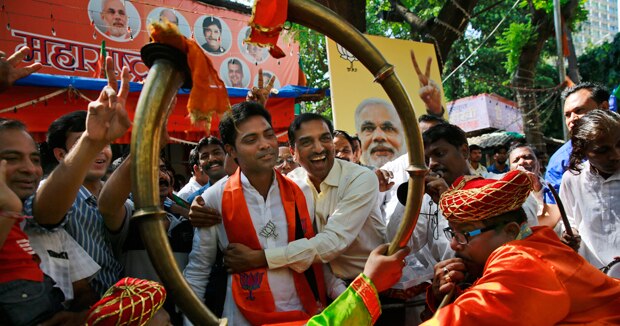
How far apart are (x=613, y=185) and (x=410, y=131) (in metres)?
1.99

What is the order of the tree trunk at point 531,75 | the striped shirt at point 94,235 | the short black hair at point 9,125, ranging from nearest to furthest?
the short black hair at point 9,125 → the striped shirt at point 94,235 → the tree trunk at point 531,75

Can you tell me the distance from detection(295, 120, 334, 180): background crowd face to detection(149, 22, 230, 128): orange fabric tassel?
153 centimetres

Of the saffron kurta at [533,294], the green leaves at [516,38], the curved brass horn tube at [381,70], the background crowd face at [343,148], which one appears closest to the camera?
the saffron kurta at [533,294]

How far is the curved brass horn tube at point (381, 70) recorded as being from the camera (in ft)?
6.72

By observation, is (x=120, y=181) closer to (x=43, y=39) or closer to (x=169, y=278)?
(x=169, y=278)

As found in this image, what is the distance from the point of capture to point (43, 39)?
8.83 m

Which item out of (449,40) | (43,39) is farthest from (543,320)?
(43,39)

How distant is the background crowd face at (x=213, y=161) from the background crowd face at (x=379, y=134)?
5.18 ft

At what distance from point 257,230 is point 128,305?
1.09 m

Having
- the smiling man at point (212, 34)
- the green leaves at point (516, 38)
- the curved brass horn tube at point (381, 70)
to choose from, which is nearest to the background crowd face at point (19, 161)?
the curved brass horn tube at point (381, 70)

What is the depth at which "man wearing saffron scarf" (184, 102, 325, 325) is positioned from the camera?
8.86 feet

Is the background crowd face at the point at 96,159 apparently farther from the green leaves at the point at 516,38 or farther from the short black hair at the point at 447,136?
the green leaves at the point at 516,38

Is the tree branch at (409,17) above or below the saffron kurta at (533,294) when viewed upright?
above

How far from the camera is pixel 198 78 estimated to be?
5.91 ft
